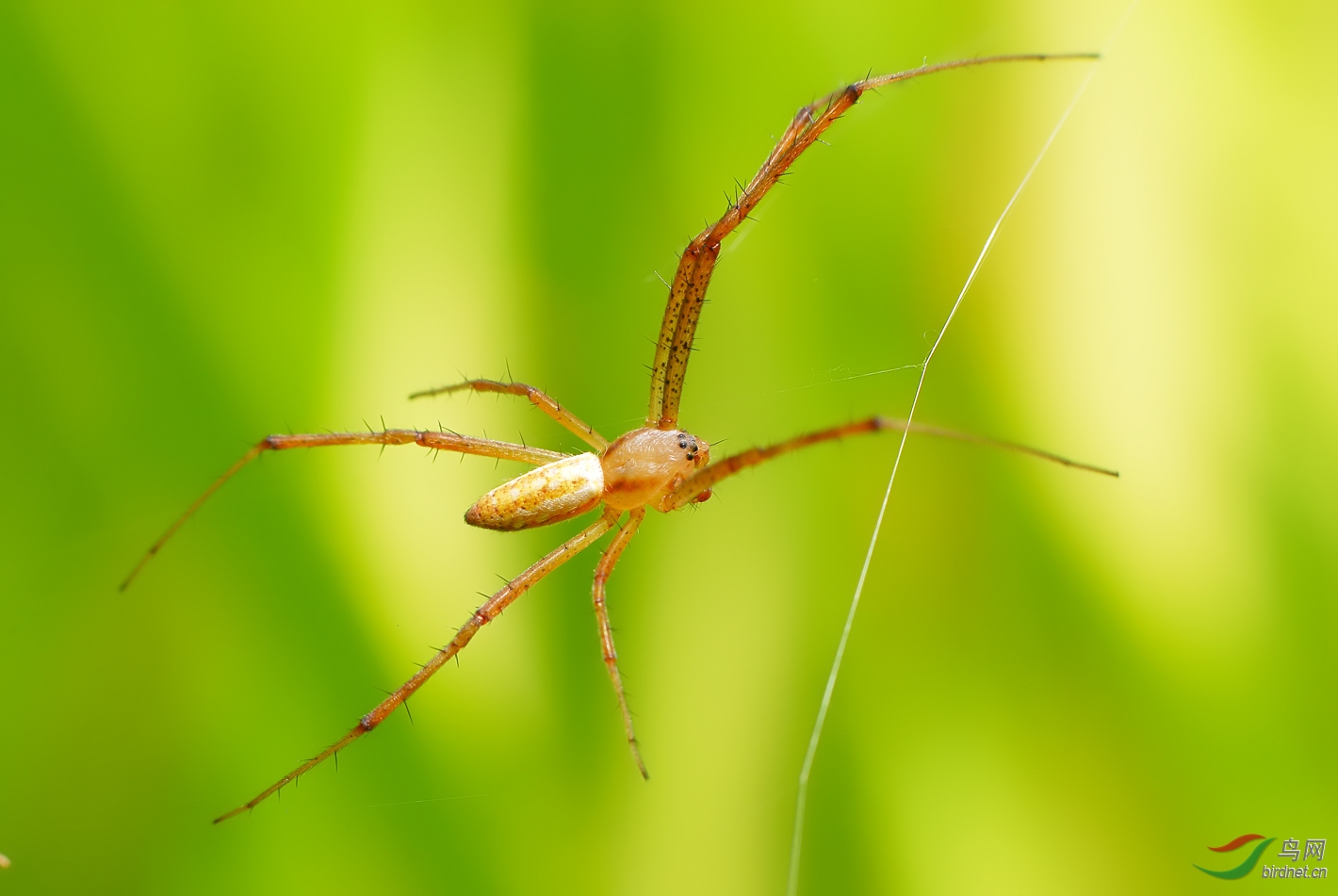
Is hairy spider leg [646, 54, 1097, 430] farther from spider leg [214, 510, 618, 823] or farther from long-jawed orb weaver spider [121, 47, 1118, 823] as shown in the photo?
spider leg [214, 510, 618, 823]

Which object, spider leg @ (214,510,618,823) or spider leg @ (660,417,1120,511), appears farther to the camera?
spider leg @ (214,510,618,823)

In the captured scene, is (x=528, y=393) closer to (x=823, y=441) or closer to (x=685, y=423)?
(x=685, y=423)

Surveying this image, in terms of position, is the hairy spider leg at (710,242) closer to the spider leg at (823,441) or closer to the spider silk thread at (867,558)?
the spider silk thread at (867,558)

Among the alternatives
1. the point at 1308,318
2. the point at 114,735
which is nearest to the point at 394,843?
the point at 114,735

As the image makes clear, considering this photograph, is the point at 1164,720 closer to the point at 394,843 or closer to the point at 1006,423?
the point at 1006,423

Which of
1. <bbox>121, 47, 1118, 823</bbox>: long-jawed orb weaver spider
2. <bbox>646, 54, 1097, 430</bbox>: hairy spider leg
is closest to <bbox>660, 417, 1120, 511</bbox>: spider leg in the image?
<bbox>121, 47, 1118, 823</bbox>: long-jawed orb weaver spider

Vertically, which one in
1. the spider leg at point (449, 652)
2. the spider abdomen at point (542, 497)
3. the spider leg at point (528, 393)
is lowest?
the spider leg at point (449, 652)

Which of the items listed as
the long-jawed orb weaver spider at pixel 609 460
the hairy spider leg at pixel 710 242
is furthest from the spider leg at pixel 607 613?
the hairy spider leg at pixel 710 242
